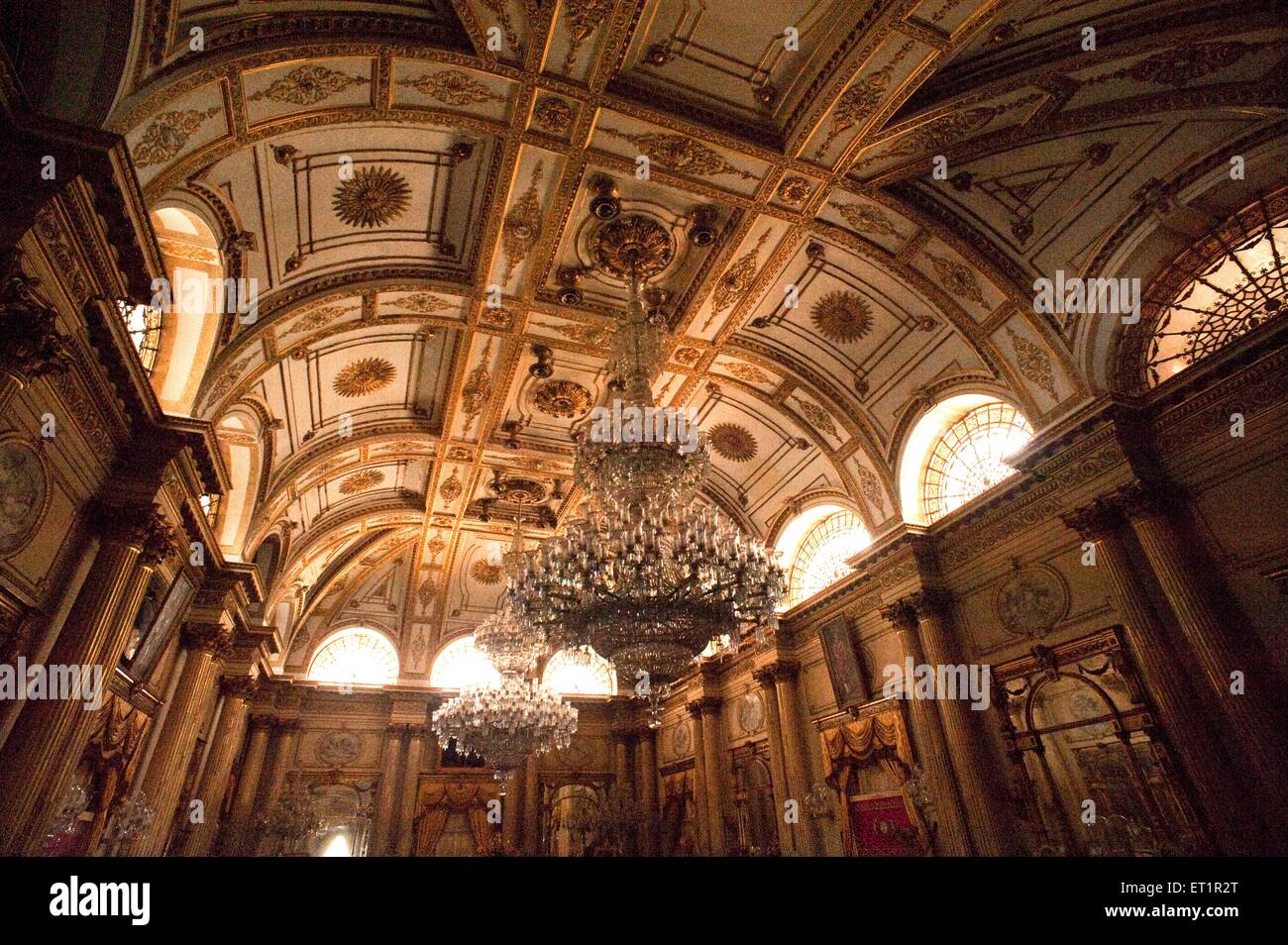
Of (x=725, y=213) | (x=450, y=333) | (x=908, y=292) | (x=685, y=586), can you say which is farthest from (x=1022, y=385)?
(x=450, y=333)

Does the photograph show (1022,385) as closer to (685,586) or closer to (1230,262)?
(1230,262)

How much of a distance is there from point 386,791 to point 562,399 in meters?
10.5

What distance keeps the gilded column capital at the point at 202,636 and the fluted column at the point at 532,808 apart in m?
7.62

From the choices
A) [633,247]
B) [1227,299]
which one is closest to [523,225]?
[633,247]

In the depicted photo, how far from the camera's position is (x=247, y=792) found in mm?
13781

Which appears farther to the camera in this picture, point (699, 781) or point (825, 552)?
point (699, 781)

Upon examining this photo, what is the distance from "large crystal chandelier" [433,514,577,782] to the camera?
11.1 m

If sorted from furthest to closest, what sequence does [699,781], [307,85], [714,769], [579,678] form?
1. [579,678]
2. [699,781]
3. [714,769]
4. [307,85]

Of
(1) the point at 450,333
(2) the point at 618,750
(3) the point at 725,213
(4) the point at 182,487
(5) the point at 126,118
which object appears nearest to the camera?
(5) the point at 126,118

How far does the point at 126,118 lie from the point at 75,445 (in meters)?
2.75

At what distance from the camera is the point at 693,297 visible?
30.5ft

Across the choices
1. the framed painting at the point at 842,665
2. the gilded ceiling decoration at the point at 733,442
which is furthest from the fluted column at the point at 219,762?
the framed painting at the point at 842,665

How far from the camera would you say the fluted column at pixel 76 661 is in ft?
16.2

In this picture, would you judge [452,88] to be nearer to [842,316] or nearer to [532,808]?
[842,316]
